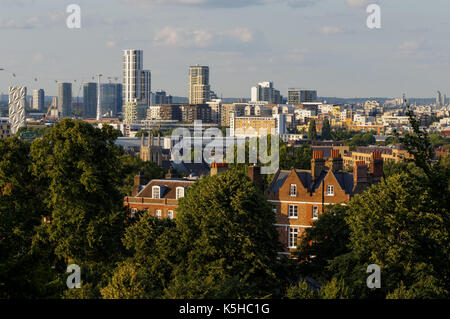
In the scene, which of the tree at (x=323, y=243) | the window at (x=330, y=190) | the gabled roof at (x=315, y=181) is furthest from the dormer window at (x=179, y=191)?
the tree at (x=323, y=243)

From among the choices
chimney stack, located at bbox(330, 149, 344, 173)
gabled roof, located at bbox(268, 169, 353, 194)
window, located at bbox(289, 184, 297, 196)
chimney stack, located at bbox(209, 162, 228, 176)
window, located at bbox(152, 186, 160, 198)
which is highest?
chimney stack, located at bbox(330, 149, 344, 173)

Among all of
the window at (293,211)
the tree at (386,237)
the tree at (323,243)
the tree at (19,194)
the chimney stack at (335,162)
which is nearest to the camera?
the tree at (386,237)

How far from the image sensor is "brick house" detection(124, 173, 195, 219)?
6109 cm

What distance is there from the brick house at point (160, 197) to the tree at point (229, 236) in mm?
19370

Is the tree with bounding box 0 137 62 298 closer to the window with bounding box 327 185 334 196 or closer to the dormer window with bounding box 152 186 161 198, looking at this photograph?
the dormer window with bounding box 152 186 161 198

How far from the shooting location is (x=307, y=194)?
5650 centimetres

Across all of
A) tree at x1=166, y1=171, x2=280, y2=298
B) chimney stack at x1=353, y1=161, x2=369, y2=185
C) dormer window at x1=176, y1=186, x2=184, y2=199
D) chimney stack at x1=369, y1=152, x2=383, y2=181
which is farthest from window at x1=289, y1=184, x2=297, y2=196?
tree at x1=166, y1=171, x2=280, y2=298

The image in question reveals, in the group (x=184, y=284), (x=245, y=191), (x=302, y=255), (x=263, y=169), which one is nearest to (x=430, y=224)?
(x=184, y=284)

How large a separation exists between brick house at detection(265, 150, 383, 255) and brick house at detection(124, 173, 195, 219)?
7.15 meters

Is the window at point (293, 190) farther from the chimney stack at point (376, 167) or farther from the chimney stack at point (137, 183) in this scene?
the chimney stack at point (137, 183)

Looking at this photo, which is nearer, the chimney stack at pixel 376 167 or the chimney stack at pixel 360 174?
the chimney stack at pixel 360 174

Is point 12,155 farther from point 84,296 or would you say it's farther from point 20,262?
point 20,262

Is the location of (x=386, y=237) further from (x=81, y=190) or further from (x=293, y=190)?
(x=293, y=190)

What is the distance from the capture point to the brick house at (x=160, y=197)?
200 feet
